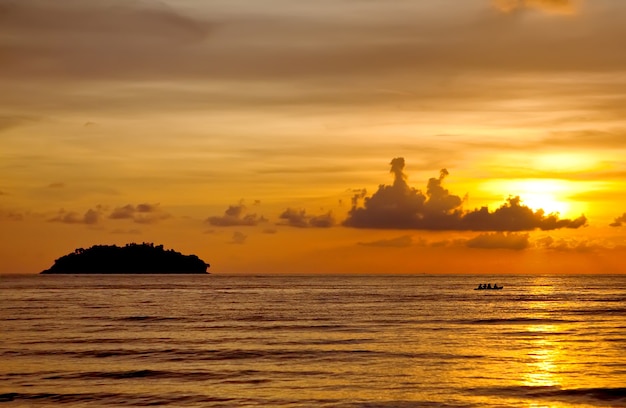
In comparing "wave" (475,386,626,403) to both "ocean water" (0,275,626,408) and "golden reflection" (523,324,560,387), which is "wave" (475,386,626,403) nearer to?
"ocean water" (0,275,626,408)

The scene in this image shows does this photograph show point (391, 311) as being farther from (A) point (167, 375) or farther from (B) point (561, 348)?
(A) point (167, 375)

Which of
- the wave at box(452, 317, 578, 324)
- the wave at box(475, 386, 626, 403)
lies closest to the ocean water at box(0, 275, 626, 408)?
the wave at box(475, 386, 626, 403)

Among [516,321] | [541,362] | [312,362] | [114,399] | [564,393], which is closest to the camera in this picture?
[114,399]

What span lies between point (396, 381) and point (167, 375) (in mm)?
13576

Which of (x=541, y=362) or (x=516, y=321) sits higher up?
(x=516, y=321)

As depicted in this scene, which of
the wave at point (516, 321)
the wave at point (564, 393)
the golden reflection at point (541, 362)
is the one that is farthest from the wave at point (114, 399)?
the wave at point (516, 321)

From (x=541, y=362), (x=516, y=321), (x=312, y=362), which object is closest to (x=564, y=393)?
(x=541, y=362)

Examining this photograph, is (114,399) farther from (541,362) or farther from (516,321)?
(516,321)

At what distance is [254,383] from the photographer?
151ft

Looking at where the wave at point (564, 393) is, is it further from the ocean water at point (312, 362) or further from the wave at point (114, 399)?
the wave at point (114, 399)

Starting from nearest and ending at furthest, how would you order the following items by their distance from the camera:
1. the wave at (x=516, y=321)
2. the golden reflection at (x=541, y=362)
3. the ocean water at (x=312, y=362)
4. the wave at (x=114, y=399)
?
the wave at (x=114, y=399)
the ocean water at (x=312, y=362)
the golden reflection at (x=541, y=362)
the wave at (x=516, y=321)

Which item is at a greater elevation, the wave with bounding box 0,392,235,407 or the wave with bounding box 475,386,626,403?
the wave with bounding box 0,392,235,407

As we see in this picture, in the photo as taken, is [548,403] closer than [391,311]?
Yes

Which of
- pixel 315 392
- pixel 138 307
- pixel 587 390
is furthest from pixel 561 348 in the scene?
pixel 138 307
